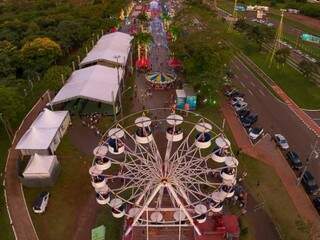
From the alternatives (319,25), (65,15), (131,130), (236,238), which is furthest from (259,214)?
(319,25)

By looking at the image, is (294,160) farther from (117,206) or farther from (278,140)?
(117,206)

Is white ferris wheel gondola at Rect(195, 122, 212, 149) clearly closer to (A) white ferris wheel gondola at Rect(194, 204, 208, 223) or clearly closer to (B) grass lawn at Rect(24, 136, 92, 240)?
(A) white ferris wheel gondola at Rect(194, 204, 208, 223)

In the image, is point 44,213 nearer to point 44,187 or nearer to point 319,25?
point 44,187

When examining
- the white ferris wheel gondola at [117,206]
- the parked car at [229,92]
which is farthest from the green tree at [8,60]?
the white ferris wheel gondola at [117,206]

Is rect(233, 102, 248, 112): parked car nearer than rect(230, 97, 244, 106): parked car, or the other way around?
rect(233, 102, 248, 112): parked car

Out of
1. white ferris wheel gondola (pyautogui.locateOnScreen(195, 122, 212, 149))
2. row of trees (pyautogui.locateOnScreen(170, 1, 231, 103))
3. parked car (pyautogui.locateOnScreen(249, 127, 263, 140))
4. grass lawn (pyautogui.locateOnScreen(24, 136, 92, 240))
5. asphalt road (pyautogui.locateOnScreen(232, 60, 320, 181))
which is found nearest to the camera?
white ferris wheel gondola (pyautogui.locateOnScreen(195, 122, 212, 149))

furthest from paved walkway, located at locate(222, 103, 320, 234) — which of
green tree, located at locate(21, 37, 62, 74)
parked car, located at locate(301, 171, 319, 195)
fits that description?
green tree, located at locate(21, 37, 62, 74)

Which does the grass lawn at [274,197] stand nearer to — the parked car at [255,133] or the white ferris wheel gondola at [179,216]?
the parked car at [255,133]
